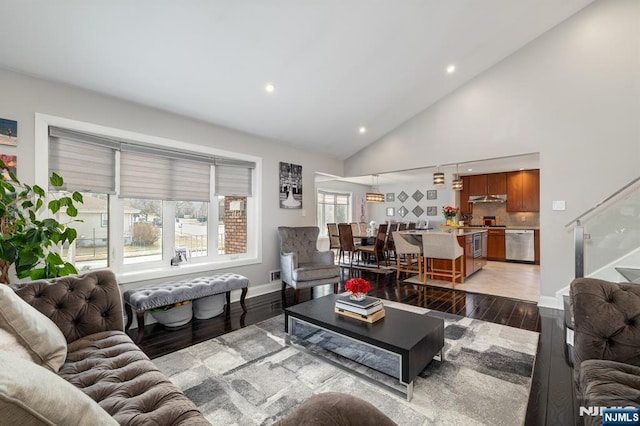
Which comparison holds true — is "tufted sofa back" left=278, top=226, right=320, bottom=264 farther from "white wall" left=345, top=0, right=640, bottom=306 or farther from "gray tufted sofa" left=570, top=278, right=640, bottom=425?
"gray tufted sofa" left=570, top=278, right=640, bottom=425

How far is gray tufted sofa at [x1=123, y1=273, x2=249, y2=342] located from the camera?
2730 millimetres

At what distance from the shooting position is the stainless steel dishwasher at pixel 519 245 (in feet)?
22.2

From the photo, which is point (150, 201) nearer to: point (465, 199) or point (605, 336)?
point (605, 336)

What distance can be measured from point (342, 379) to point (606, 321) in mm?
1607

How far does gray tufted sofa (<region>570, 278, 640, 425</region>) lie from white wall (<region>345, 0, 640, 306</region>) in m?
2.66

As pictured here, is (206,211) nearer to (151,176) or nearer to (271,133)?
(151,176)

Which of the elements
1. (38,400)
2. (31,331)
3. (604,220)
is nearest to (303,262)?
(31,331)

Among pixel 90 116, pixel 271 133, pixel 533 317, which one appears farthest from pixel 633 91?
pixel 90 116

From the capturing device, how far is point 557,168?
12.2ft

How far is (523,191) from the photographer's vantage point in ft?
23.4

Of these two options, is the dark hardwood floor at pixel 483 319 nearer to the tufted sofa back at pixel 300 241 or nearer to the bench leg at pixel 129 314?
the bench leg at pixel 129 314

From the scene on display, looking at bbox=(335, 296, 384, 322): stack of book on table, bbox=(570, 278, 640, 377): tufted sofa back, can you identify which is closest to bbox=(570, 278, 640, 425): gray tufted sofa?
bbox=(570, 278, 640, 377): tufted sofa back

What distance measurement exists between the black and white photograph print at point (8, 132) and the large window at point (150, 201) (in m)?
0.23

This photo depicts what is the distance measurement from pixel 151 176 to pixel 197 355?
2.15 meters
